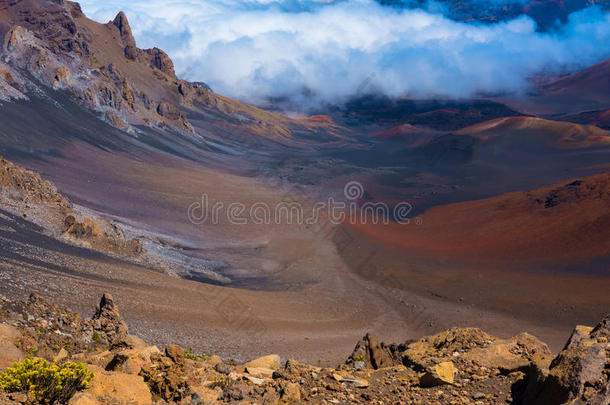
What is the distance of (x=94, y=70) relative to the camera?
73375mm

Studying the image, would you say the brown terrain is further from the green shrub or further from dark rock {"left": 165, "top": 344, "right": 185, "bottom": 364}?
the green shrub

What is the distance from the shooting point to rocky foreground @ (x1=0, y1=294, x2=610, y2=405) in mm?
5371

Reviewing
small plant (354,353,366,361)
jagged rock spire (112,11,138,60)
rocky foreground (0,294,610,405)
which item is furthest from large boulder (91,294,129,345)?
jagged rock spire (112,11,138,60)

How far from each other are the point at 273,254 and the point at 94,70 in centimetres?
5418

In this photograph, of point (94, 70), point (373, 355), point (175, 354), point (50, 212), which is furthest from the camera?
point (94, 70)

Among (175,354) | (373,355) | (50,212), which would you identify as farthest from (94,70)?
(175,354)

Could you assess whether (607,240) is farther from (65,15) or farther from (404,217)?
(65,15)

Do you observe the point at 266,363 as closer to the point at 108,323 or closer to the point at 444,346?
the point at 444,346

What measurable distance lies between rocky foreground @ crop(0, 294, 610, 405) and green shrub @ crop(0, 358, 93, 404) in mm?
95

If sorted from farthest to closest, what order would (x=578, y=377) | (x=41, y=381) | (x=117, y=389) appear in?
(x=117, y=389), (x=578, y=377), (x=41, y=381)

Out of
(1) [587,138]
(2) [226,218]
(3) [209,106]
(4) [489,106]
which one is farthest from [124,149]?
(4) [489,106]

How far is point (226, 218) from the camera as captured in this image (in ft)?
150

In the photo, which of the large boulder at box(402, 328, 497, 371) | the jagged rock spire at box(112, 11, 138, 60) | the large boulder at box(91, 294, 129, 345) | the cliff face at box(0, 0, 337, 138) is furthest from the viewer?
the jagged rock spire at box(112, 11, 138, 60)

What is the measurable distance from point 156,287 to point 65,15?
2943 inches
